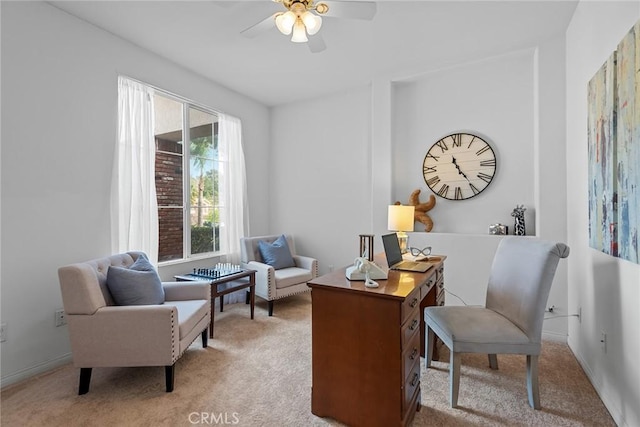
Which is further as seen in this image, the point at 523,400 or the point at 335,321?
the point at 523,400

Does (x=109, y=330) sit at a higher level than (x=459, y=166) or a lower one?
lower

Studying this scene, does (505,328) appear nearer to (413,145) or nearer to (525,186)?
(525,186)

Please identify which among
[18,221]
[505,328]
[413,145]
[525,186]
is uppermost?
[413,145]

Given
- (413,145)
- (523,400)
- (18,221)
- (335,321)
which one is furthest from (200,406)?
(413,145)

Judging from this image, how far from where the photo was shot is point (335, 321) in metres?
1.71

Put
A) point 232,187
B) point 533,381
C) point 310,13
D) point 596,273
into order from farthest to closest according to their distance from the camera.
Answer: point 232,187 < point 596,273 < point 310,13 < point 533,381

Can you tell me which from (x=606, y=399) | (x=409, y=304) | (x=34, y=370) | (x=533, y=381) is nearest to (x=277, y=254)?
(x=34, y=370)

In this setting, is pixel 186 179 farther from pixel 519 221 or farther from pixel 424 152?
pixel 519 221

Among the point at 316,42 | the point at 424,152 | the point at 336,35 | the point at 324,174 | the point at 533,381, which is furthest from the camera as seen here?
the point at 324,174

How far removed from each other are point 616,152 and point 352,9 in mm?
1726

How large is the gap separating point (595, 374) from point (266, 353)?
2.34m

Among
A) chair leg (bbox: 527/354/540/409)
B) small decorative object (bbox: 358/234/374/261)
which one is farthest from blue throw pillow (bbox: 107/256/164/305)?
chair leg (bbox: 527/354/540/409)

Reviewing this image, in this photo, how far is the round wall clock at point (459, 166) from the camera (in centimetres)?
337

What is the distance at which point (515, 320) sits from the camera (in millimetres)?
1984
